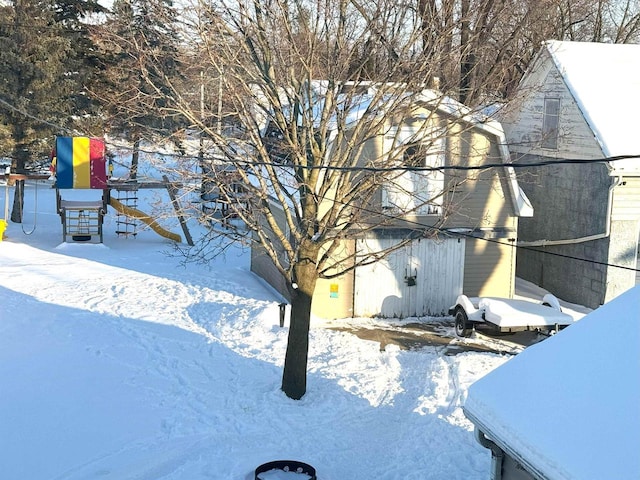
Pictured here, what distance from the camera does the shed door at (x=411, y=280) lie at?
1838 cm

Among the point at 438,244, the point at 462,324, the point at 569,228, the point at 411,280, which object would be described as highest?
the point at 569,228

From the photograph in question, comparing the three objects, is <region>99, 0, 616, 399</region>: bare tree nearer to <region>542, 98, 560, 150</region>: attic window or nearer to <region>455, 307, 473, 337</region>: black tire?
<region>455, 307, 473, 337</region>: black tire

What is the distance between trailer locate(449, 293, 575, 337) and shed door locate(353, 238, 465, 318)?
1.40 meters

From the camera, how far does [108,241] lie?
2911 centimetres

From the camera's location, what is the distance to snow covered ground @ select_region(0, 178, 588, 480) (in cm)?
1122

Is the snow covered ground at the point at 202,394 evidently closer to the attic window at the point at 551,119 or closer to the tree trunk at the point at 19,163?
the attic window at the point at 551,119

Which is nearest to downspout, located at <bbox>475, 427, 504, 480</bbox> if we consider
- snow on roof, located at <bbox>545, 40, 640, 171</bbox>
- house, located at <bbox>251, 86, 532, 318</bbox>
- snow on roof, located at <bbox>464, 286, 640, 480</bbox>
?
snow on roof, located at <bbox>464, 286, 640, 480</bbox>

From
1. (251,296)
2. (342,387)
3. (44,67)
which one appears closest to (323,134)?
(342,387)

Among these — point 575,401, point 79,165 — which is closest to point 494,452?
point 575,401

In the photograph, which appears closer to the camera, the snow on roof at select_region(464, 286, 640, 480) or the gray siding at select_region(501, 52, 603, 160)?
the snow on roof at select_region(464, 286, 640, 480)

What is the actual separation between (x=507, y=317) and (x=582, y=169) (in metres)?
5.88

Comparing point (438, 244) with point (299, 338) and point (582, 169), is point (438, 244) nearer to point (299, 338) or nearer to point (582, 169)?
point (582, 169)

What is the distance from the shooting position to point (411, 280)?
60.7 feet

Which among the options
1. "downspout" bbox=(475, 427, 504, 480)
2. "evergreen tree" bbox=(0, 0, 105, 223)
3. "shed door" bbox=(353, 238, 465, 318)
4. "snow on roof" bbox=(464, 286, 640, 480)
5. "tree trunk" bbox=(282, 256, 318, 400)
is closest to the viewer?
"snow on roof" bbox=(464, 286, 640, 480)
